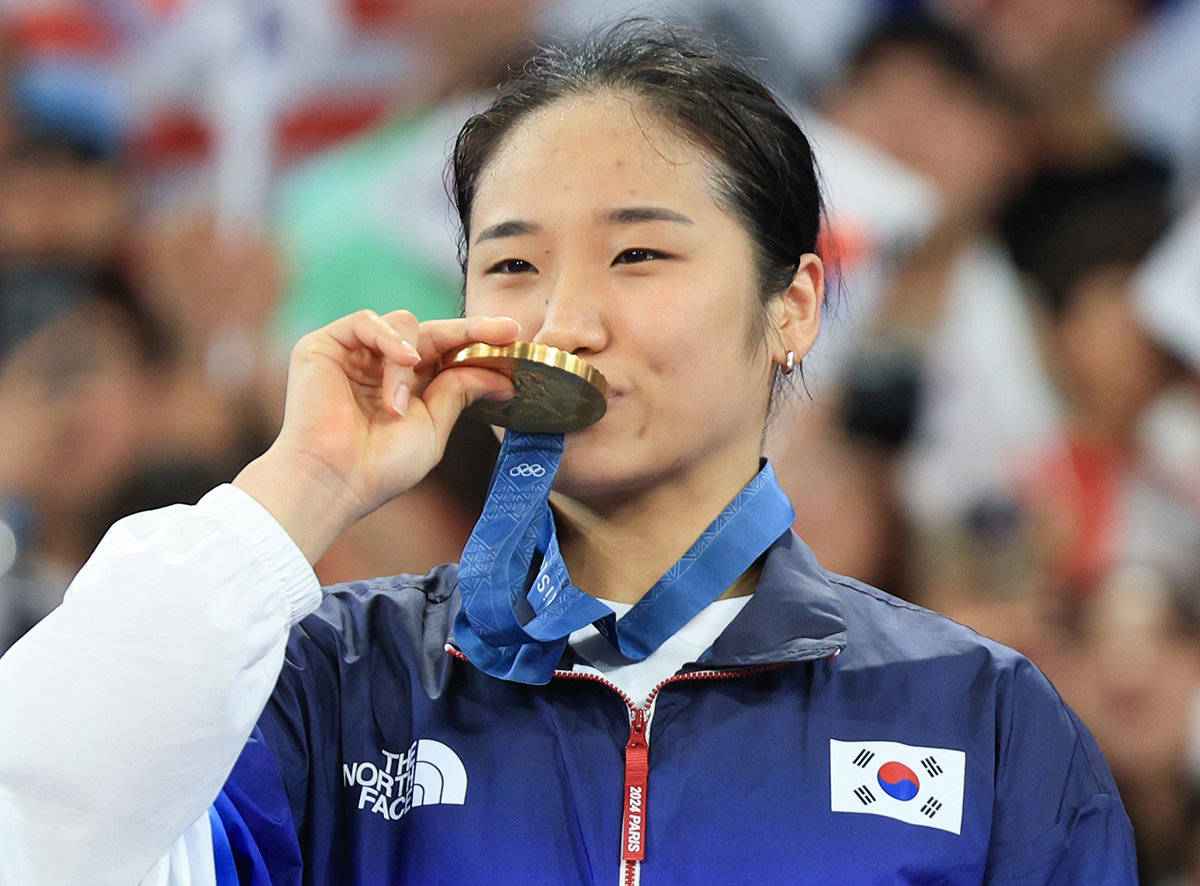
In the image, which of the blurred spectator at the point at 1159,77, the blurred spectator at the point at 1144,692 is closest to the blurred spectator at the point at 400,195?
the blurred spectator at the point at 1159,77

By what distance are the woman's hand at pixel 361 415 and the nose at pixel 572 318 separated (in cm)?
8

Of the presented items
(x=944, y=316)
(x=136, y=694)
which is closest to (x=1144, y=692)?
(x=944, y=316)

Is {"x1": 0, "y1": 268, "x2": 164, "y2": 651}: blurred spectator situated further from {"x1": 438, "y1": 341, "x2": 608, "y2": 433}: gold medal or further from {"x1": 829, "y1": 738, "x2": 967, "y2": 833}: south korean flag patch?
{"x1": 829, "y1": 738, "x2": 967, "y2": 833}: south korean flag patch

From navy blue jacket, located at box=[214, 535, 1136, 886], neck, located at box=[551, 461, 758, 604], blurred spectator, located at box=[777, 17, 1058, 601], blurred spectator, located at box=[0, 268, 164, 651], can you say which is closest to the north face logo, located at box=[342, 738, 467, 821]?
navy blue jacket, located at box=[214, 535, 1136, 886]

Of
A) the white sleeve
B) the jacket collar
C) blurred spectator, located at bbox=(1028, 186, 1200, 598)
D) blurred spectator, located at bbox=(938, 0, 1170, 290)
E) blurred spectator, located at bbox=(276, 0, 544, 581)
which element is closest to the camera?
the white sleeve

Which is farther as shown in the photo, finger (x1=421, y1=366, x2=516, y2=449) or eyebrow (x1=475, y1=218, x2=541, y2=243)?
eyebrow (x1=475, y1=218, x2=541, y2=243)

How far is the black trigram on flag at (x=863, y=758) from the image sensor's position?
5.01 feet

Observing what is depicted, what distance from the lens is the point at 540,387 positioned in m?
1.46

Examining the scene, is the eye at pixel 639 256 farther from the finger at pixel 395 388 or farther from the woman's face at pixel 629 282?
the finger at pixel 395 388

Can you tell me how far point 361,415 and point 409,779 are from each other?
0.41 m

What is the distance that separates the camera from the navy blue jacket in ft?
4.77

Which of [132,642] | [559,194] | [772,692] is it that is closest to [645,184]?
[559,194]

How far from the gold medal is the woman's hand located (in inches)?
0.5

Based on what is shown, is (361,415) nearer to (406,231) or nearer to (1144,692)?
(406,231)
